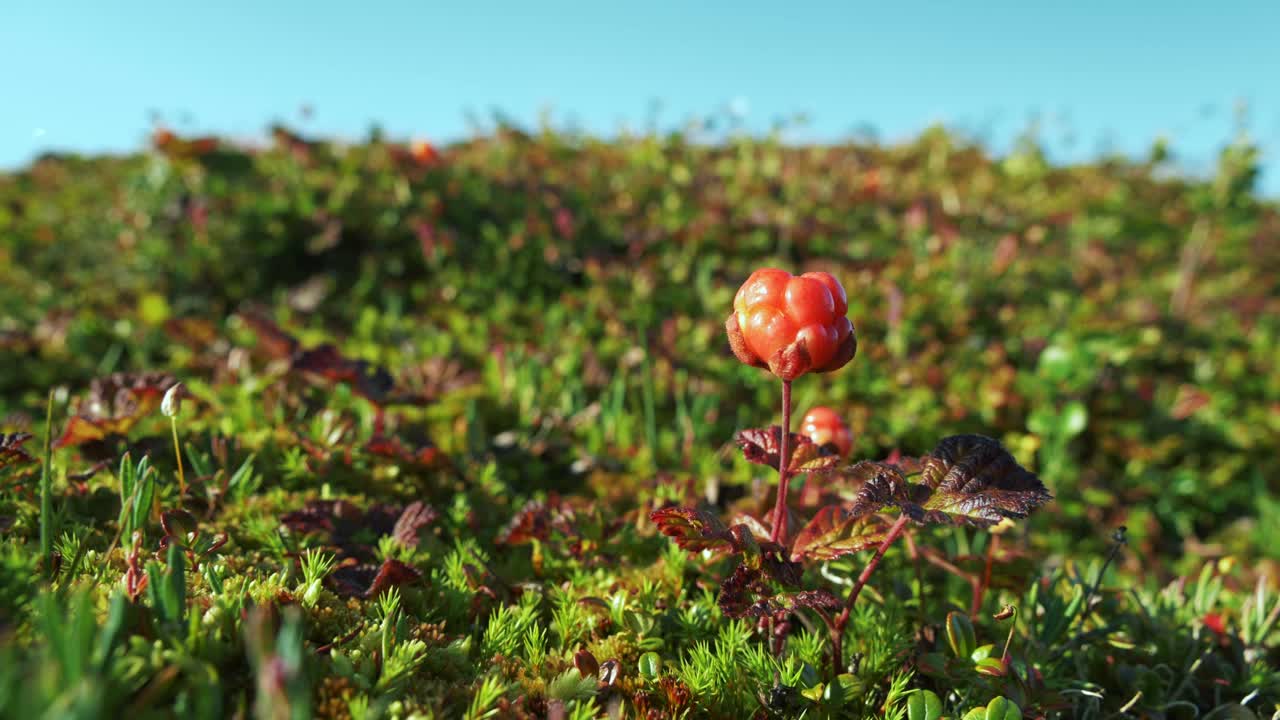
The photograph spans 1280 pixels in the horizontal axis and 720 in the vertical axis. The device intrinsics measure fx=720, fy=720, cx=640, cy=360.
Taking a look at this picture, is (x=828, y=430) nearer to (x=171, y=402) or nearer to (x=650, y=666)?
(x=650, y=666)

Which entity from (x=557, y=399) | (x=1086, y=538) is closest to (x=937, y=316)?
(x=1086, y=538)

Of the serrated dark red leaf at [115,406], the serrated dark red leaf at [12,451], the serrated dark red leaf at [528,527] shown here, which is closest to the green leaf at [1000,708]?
the serrated dark red leaf at [528,527]

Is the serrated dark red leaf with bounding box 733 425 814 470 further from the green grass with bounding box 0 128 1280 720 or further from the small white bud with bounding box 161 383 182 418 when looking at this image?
the small white bud with bounding box 161 383 182 418

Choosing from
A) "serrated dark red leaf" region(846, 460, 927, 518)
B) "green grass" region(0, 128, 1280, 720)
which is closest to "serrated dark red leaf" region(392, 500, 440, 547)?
"green grass" region(0, 128, 1280, 720)

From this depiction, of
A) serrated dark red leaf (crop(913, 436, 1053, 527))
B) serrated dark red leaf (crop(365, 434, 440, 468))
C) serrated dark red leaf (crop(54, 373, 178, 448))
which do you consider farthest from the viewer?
serrated dark red leaf (crop(365, 434, 440, 468))

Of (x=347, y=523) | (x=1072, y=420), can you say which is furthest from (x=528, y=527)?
(x=1072, y=420)

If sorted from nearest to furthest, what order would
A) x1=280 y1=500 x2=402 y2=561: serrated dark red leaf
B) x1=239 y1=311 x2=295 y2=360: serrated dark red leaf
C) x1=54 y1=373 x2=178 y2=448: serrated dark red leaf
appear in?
x1=280 y1=500 x2=402 y2=561: serrated dark red leaf < x1=54 y1=373 x2=178 y2=448: serrated dark red leaf < x1=239 y1=311 x2=295 y2=360: serrated dark red leaf

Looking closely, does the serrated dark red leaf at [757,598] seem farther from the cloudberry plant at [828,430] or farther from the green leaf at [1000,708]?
the cloudberry plant at [828,430]

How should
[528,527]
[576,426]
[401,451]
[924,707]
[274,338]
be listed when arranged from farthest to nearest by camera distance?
[576,426], [274,338], [401,451], [528,527], [924,707]
